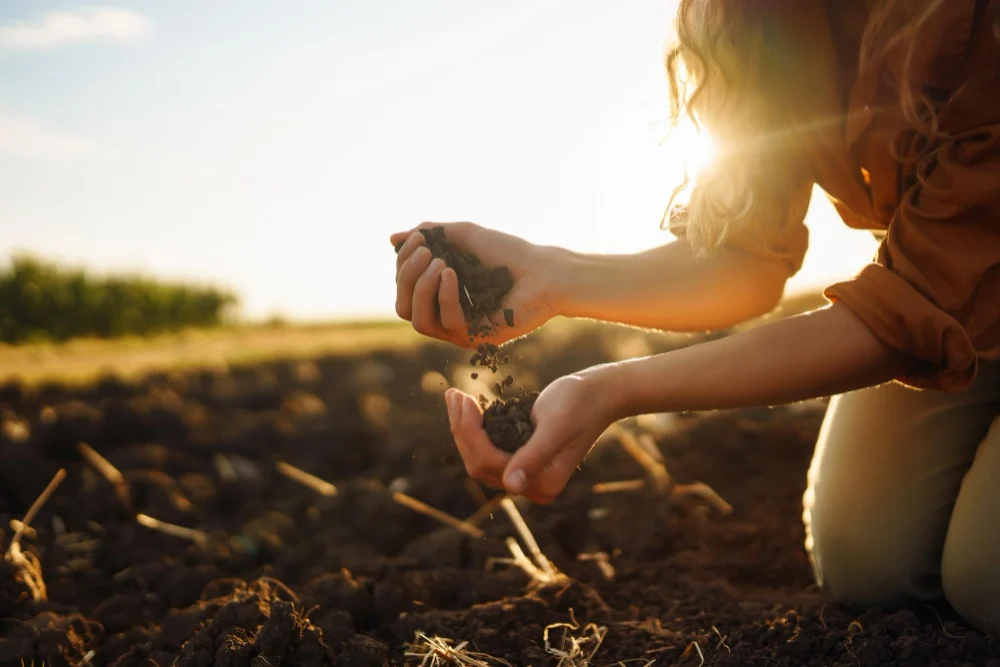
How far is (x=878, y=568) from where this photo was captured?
1.90 meters

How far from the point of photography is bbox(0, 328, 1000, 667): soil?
168cm

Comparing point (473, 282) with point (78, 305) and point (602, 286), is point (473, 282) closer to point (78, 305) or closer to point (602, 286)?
point (602, 286)

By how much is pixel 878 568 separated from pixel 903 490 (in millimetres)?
178

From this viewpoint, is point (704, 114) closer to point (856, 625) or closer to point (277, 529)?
point (856, 625)

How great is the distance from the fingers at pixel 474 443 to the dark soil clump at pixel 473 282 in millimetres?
304

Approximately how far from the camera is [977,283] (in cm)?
138

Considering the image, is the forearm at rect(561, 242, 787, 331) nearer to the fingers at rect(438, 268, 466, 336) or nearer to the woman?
the woman

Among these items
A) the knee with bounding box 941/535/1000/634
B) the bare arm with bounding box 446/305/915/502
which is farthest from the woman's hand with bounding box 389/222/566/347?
the knee with bounding box 941/535/1000/634

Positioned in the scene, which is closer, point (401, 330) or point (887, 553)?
point (887, 553)

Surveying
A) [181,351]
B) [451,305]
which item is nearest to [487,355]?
[451,305]

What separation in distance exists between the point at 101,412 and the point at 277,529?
5.22 feet

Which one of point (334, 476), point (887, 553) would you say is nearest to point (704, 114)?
point (887, 553)

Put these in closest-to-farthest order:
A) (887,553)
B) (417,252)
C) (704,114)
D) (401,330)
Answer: (417,252) → (704,114) → (887,553) → (401,330)

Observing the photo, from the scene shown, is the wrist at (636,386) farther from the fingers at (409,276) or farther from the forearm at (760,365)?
the fingers at (409,276)
